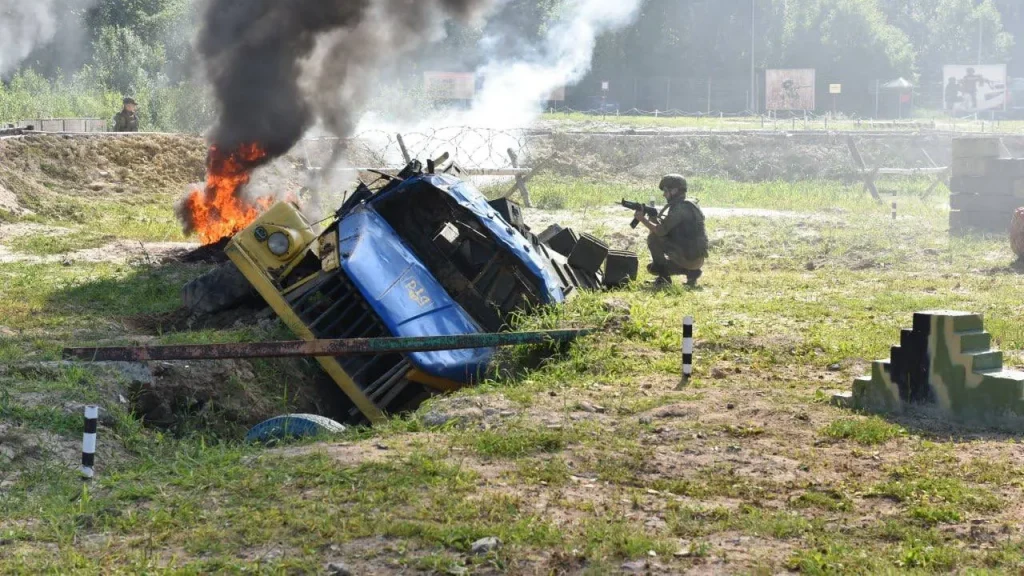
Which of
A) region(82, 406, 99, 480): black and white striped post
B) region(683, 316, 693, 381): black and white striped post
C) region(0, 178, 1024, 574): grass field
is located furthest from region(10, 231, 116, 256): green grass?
region(82, 406, 99, 480): black and white striped post

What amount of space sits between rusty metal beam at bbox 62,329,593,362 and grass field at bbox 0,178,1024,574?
0.91 feet

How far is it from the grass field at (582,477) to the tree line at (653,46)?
35.7 ft

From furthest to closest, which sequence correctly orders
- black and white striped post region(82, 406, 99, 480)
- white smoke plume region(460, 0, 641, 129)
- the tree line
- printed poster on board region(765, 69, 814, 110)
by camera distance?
printed poster on board region(765, 69, 814, 110) → white smoke plume region(460, 0, 641, 129) → the tree line → black and white striped post region(82, 406, 99, 480)

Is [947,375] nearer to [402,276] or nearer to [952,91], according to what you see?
[402,276]

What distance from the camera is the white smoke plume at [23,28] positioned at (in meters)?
46.4

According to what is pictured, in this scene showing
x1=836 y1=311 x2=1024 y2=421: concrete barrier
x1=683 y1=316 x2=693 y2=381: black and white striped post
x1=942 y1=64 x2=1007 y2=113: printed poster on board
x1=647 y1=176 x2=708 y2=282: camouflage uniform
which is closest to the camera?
x1=836 y1=311 x2=1024 y2=421: concrete barrier

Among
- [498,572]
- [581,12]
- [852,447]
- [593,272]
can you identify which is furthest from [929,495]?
[581,12]

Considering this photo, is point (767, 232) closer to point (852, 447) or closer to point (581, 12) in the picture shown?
point (852, 447)

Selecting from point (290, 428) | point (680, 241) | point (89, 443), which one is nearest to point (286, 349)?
point (290, 428)

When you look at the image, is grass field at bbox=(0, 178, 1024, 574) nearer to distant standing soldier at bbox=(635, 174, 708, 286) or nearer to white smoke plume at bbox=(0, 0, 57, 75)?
distant standing soldier at bbox=(635, 174, 708, 286)

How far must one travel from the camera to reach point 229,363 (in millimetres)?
10109

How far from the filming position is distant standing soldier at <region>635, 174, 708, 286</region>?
575 inches

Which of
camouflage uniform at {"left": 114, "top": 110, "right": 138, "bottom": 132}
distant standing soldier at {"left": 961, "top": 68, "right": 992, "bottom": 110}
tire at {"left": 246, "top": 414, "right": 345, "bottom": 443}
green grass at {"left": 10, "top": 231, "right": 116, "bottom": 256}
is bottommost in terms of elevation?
tire at {"left": 246, "top": 414, "right": 345, "bottom": 443}

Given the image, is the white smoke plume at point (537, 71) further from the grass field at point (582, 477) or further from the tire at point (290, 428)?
the tire at point (290, 428)
